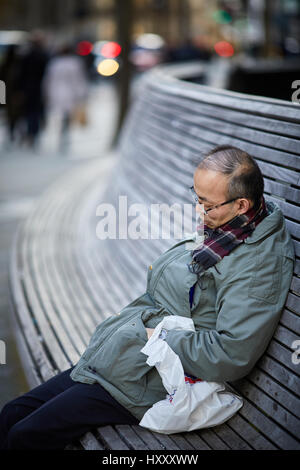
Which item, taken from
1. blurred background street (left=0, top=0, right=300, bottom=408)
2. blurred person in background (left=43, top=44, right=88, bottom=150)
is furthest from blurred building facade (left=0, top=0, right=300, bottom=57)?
blurred person in background (left=43, top=44, right=88, bottom=150)

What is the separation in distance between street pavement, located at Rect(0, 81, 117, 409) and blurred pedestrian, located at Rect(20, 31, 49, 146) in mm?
356

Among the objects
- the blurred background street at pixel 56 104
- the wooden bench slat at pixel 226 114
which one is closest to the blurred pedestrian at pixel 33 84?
the blurred background street at pixel 56 104

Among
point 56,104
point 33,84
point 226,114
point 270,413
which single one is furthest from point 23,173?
point 270,413

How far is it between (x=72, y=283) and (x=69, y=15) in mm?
53473

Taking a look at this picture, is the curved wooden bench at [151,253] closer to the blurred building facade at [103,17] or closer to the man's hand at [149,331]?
the man's hand at [149,331]

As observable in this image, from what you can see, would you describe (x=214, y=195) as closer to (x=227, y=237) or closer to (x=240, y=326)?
(x=227, y=237)

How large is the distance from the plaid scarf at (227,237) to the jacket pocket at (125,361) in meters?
0.35

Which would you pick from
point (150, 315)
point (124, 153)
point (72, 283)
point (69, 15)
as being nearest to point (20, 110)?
point (124, 153)

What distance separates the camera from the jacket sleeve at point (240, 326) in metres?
2.26

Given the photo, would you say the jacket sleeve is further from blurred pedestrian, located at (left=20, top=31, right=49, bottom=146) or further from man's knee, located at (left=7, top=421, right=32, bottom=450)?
blurred pedestrian, located at (left=20, top=31, right=49, bottom=146)

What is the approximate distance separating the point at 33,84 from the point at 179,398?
36.9 ft

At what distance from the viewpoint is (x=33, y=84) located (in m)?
12.7

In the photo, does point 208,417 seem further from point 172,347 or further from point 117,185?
point 117,185

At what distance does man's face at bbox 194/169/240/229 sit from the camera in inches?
93.1
